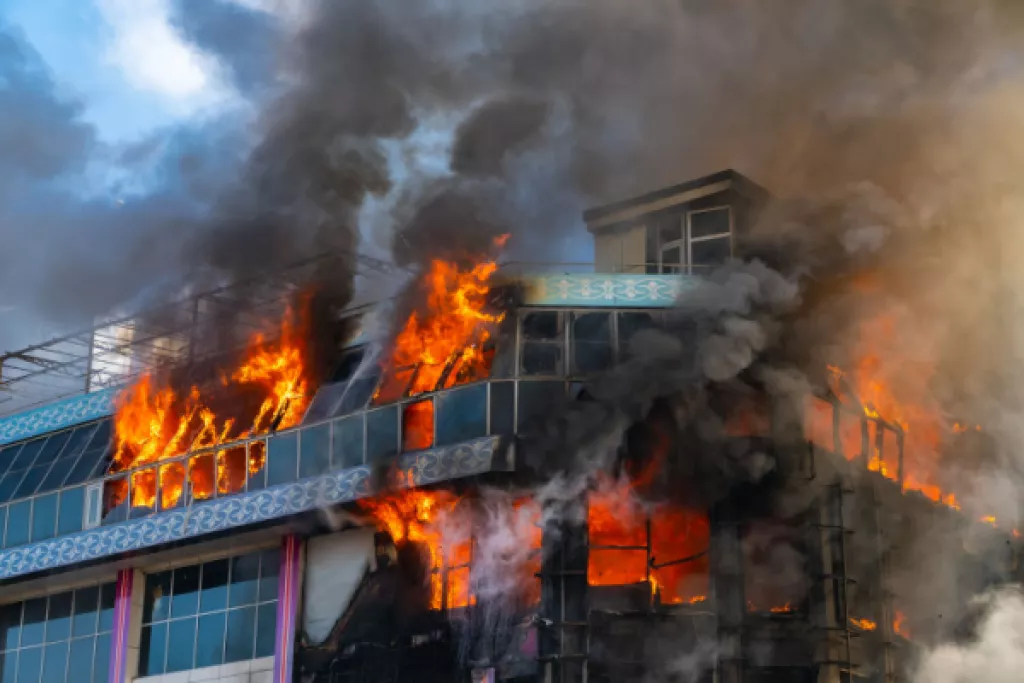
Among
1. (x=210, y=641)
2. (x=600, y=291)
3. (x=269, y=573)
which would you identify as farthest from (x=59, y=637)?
(x=600, y=291)

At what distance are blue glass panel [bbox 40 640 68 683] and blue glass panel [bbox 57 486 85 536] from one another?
2.72 m

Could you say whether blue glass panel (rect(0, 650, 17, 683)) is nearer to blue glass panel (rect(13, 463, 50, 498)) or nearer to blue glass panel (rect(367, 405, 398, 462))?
blue glass panel (rect(13, 463, 50, 498))

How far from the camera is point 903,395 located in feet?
106

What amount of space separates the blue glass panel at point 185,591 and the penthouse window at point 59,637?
1.89 metres

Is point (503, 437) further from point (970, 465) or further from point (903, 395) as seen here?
point (970, 465)

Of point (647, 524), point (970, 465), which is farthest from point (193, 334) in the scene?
point (970, 465)

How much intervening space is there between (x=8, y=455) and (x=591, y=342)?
1705cm

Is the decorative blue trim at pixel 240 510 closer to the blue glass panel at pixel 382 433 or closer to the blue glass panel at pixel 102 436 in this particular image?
the blue glass panel at pixel 382 433

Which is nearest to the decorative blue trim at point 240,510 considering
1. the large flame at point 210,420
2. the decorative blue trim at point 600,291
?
the large flame at point 210,420

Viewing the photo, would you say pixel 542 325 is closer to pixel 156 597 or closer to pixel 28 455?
pixel 156 597

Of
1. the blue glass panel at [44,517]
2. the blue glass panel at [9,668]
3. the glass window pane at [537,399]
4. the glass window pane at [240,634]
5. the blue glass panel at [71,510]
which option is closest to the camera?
the glass window pane at [537,399]

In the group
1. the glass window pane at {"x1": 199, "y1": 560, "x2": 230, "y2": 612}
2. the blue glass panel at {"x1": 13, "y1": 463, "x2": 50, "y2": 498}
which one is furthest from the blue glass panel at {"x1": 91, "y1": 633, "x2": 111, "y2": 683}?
the blue glass panel at {"x1": 13, "y1": 463, "x2": 50, "y2": 498}

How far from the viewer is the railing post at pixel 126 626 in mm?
33062

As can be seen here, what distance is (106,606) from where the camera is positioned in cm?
3441
